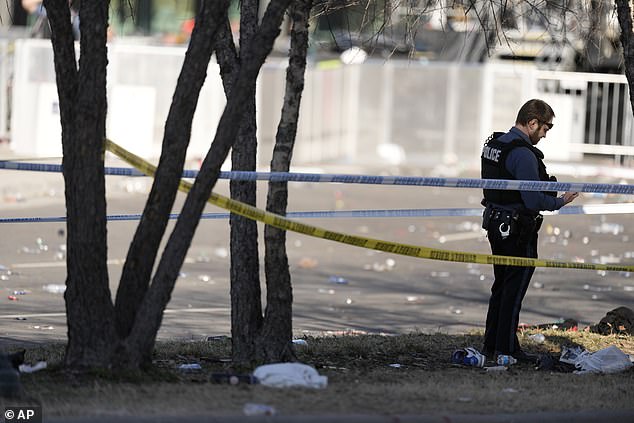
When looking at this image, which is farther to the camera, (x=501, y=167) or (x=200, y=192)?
(x=501, y=167)

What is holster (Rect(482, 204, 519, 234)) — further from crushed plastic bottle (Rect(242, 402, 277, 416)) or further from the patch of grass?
crushed plastic bottle (Rect(242, 402, 277, 416))

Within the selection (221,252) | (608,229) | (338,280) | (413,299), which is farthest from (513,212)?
(608,229)

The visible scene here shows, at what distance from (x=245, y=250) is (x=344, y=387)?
4.28 ft

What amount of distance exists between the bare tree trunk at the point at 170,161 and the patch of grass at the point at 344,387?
0.45m

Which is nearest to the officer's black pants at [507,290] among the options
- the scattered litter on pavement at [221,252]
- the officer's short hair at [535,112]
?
the officer's short hair at [535,112]

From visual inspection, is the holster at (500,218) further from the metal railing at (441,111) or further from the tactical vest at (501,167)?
the metal railing at (441,111)

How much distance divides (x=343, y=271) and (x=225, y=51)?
21.6 ft

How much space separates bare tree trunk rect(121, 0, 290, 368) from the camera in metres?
6.26

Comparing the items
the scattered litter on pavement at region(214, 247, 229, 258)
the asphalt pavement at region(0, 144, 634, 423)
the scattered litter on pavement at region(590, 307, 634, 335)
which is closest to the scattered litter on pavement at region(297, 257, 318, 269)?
the asphalt pavement at region(0, 144, 634, 423)

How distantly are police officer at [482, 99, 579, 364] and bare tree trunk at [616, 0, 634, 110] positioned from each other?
56 centimetres

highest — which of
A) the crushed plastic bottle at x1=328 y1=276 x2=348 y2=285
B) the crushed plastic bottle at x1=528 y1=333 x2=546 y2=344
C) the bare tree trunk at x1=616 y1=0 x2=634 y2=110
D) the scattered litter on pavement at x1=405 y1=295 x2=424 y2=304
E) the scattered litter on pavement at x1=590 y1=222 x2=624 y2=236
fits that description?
the bare tree trunk at x1=616 y1=0 x2=634 y2=110

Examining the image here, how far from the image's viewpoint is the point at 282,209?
7234 millimetres

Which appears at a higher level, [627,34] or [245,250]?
[627,34]

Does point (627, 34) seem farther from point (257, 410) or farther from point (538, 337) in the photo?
point (257, 410)
